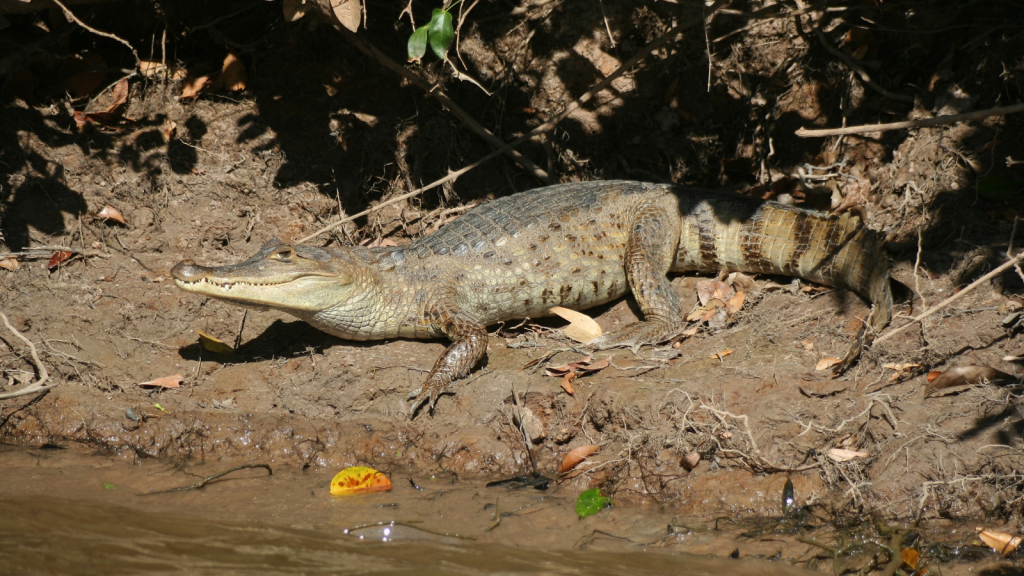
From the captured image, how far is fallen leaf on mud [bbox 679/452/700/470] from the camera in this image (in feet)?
A: 10.6

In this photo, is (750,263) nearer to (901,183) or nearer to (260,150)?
(901,183)

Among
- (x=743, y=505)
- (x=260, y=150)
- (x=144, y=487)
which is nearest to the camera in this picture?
(x=743, y=505)

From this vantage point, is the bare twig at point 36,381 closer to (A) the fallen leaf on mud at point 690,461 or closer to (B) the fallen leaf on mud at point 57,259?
(B) the fallen leaf on mud at point 57,259

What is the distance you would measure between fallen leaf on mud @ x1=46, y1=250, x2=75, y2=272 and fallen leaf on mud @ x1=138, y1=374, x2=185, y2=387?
139cm

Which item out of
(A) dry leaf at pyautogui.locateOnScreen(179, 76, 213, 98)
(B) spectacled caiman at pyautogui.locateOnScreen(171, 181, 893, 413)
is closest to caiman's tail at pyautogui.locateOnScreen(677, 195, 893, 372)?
(B) spectacled caiman at pyautogui.locateOnScreen(171, 181, 893, 413)

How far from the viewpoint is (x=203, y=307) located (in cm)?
464

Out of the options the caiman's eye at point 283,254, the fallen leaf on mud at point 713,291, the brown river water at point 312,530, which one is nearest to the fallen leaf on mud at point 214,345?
the caiman's eye at point 283,254

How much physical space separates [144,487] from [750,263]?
362 centimetres

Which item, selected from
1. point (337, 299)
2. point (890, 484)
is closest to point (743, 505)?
point (890, 484)

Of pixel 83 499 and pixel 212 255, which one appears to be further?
pixel 212 255

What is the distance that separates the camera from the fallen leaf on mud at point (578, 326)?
14.3 ft

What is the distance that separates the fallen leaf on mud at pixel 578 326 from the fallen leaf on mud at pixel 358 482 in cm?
153

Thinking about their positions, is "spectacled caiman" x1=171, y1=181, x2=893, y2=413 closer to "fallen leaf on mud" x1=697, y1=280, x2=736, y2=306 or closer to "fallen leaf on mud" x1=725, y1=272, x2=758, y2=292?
"fallen leaf on mud" x1=725, y1=272, x2=758, y2=292

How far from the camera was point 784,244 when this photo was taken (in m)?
4.53
